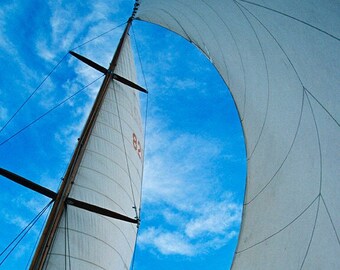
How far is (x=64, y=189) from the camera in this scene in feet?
25.7

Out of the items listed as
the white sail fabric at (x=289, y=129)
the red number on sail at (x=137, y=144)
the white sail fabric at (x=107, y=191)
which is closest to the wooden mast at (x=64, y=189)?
Answer: the white sail fabric at (x=107, y=191)

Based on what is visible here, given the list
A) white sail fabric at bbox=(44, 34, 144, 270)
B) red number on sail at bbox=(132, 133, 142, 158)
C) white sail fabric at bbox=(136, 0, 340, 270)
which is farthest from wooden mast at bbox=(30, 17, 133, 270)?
white sail fabric at bbox=(136, 0, 340, 270)

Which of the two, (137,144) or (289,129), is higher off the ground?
(137,144)

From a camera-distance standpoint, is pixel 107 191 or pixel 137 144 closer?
pixel 107 191

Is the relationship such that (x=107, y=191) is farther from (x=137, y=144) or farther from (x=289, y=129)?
(x=289, y=129)

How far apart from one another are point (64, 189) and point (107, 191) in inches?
48.5

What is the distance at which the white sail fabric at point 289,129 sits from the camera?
2.58 metres

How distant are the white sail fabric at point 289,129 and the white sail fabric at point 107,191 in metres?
4.59

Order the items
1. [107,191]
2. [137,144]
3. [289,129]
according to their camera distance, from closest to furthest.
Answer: [289,129], [107,191], [137,144]

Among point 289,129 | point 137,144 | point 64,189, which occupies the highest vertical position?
point 137,144

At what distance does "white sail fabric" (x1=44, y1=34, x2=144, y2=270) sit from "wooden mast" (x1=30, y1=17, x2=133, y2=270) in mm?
198

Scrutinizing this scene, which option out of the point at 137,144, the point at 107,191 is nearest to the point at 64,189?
the point at 107,191

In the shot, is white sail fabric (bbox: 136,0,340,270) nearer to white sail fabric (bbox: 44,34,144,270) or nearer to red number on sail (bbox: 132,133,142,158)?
white sail fabric (bbox: 44,34,144,270)

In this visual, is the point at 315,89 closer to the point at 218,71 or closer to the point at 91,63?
the point at 218,71
